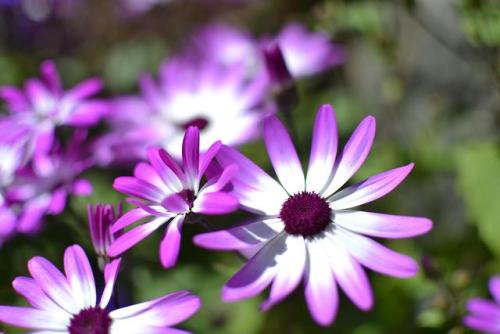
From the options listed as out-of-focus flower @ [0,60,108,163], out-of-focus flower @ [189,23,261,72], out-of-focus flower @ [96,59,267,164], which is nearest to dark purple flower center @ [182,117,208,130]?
out-of-focus flower @ [96,59,267,164]

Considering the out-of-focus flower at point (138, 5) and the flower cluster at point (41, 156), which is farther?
the out-of-focus flower at point (138, 5)

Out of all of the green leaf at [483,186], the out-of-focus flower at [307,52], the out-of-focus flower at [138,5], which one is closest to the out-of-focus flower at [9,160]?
the out-of-focus flower at [307,52]

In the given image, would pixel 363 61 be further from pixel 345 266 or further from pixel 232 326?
pixel 345 266

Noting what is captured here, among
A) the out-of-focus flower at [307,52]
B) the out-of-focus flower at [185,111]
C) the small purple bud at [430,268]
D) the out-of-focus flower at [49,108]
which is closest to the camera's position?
the small purple bud at [430,268]

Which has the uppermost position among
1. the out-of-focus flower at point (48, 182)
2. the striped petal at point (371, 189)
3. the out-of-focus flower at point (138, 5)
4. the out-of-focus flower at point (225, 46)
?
the out-of-focus flower at point (138, 5)

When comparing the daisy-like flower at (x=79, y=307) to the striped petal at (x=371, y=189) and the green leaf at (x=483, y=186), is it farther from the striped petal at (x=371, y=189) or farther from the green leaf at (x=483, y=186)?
the green leaf at (x=483, y=186)

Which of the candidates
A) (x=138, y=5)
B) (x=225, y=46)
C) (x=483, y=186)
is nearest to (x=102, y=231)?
(x=483, y=186)

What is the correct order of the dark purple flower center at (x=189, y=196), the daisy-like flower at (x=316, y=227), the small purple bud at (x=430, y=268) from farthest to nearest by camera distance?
the small purple bud at (x=430, y=268) → the dark purple flower center at (x=189, y=196) → the daisy-like flower at (x=316, y=227)
